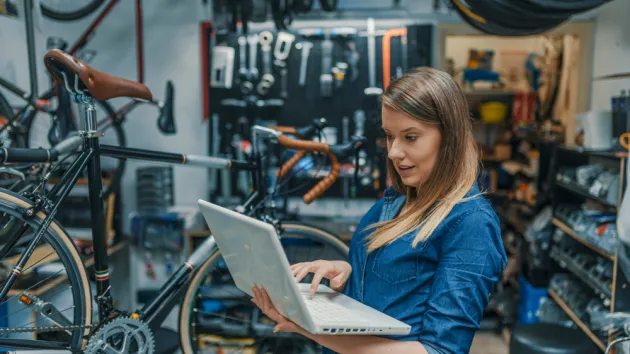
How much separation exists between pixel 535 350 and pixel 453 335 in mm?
1718

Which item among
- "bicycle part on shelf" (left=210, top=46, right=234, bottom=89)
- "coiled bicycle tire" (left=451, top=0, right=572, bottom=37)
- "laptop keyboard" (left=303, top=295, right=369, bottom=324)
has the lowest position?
"laptop keyboard" (left=303, top=295, right=369, bottom=324)

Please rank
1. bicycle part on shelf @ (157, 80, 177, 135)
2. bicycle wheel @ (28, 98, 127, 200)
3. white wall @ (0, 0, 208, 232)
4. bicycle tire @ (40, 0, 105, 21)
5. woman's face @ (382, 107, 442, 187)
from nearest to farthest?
woman's face @ (382, 107, 442, 187) < bicycle wheel @ (28, 98, 127, 200) < bicycle tire @ (40, 0, 105, 21) < bicycle part on shelf @ (157, 80, 177, 135) < white wall @ (0, 0, 208, 232)

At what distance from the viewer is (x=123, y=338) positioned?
5.56ft

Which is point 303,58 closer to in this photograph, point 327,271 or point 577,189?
point 577,189

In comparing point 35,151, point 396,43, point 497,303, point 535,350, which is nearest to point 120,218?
point 35,151

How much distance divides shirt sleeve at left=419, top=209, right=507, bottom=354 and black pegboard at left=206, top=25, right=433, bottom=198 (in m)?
2.57

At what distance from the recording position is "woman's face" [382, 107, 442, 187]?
3.58 feet

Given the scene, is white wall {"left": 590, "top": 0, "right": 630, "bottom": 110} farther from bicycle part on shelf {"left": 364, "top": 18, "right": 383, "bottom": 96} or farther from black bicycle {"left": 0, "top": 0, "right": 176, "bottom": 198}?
black bicycle {"left": 0, "top": 0, "right": 176, "bottom": 198}

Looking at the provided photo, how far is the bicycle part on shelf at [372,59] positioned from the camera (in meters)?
3.60

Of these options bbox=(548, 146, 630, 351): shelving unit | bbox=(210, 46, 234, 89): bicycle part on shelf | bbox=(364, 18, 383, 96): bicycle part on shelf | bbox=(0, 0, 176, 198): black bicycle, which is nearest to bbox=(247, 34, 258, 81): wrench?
bbox=(210, 46, 234, 89): bicycle part on shelf

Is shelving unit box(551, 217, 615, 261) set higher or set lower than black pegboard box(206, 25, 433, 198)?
lower

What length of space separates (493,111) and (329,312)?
4.28 metres

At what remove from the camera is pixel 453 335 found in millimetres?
1010

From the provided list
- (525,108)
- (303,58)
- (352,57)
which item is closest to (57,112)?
(303,58)
